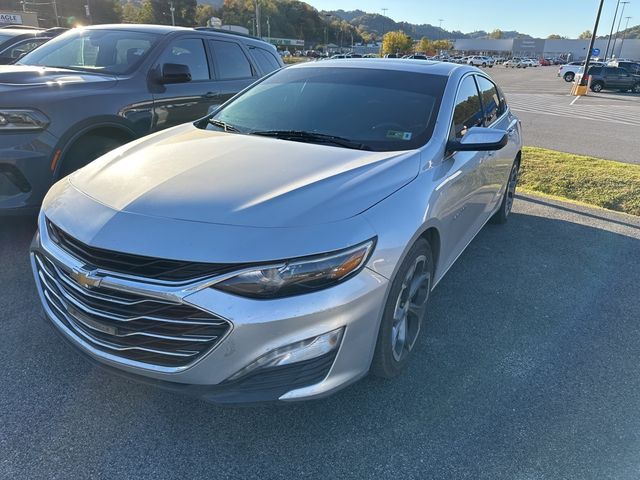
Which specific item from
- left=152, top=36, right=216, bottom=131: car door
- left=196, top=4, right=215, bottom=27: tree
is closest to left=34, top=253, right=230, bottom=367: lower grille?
left=152, top=36, right=216, bottom=131: car door

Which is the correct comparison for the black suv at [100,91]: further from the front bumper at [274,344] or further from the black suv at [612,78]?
the black suv at [612,78]

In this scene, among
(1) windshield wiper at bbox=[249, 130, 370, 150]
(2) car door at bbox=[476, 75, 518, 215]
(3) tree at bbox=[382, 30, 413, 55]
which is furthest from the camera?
(3) tree at bbox=[382, 30, 413, 55]

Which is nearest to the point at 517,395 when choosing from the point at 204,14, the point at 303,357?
the point at 303,357

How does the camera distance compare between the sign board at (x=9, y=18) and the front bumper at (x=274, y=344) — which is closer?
the front bumper at (x=274, y=344)

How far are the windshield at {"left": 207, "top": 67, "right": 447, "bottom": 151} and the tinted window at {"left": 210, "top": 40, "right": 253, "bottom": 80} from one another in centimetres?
219

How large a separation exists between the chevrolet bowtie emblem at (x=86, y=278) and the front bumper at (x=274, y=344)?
0.37ft

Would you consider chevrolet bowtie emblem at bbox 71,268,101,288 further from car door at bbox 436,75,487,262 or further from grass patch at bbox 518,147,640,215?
grass patch at bbox 518,147,640,215

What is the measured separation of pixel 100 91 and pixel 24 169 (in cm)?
99

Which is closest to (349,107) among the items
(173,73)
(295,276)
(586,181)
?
(295,276)

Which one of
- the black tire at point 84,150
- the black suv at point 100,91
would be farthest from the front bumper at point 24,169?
the black tire at point 84,150

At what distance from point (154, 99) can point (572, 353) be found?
427 cm

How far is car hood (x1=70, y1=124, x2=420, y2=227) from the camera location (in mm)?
2146

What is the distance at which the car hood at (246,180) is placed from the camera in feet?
7.04

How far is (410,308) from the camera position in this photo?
2.76m
